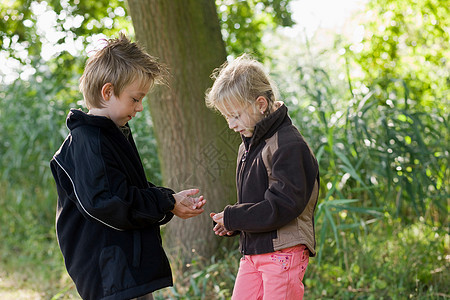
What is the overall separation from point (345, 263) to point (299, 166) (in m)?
1.58

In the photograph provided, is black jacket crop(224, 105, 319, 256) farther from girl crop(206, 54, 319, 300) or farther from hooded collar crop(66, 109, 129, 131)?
hooded collar crop(66, 109, 129, 131)

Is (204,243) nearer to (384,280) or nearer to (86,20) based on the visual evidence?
(384,280)

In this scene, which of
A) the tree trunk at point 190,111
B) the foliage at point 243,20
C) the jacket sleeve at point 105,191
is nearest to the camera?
the jacket sleeve at point 105,191

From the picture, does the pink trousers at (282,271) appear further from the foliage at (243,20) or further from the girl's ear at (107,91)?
the foliage at (243,20)

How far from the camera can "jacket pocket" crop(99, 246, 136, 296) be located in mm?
2018

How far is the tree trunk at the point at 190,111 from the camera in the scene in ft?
11.7

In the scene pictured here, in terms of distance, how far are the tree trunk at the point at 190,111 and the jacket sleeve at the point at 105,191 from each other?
5.16ft

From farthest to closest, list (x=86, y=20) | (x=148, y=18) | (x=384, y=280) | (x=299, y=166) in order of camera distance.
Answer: (x=86, y=20), (x=148, y=18), (x=384, y=280), (x=299, y=166)

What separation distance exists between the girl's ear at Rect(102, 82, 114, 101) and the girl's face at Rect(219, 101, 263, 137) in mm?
423

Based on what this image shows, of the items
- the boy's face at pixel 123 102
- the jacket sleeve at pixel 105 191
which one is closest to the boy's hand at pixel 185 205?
the jacket sleeve at pixel 105 191

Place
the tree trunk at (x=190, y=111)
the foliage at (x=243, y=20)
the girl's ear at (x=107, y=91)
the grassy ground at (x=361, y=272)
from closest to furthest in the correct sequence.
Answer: the girl's ear at (x=107, y=91), the grassy ground at (x=361, y=272), the tree trunk at (x=190, y=111), the foliage at (x=243, y=20)

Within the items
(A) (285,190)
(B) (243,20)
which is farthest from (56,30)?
(A) (285,190)

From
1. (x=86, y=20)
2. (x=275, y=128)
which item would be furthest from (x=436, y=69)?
(x=275, y=128)

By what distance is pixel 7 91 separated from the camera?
5.44m
